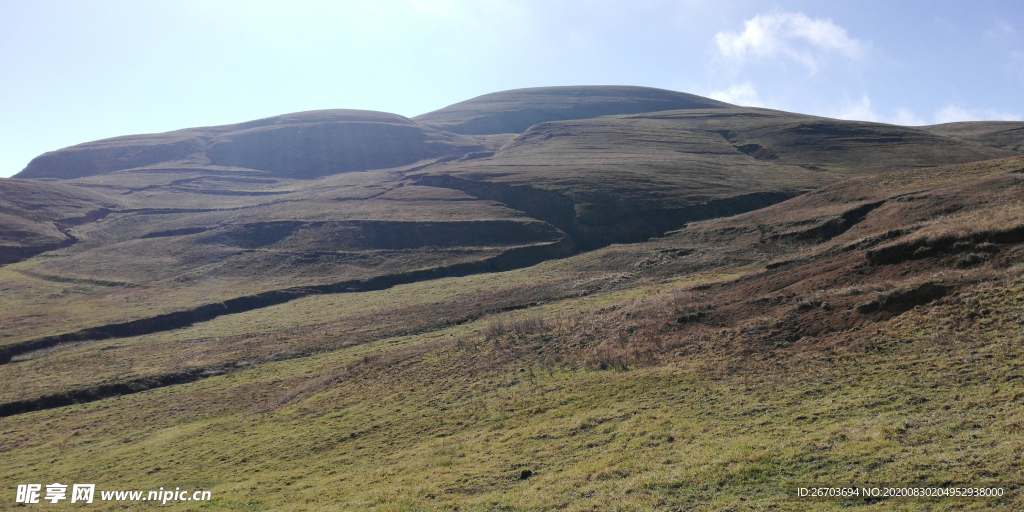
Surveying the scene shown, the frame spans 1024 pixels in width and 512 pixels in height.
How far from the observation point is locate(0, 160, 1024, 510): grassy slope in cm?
1280

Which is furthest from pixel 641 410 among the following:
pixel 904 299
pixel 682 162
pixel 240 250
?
pixel 682 162

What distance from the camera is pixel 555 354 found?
1143 inches

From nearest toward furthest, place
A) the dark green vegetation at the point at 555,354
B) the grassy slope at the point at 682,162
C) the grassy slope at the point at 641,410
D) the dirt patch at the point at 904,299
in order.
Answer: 1. the grassy slope at the point at 641,410
2. the dark green vegetation at the point at 555,354
3. the dirt patch at the point at 904,299
4. the grassy slope at the point at 682,162

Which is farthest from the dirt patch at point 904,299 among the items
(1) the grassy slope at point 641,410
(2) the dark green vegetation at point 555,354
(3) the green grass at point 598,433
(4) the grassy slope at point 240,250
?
(4) the grassy slope at point 240,250

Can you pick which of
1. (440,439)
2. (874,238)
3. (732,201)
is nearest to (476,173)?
(732,201)

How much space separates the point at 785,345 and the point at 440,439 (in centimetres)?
1338

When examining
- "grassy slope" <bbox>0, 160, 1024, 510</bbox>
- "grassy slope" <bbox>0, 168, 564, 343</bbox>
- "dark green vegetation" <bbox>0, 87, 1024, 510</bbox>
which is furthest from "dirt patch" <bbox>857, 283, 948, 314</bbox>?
"grassy slope" <bbox>0, 168, 564, 343</bbox>

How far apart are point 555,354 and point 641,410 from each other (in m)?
10.0

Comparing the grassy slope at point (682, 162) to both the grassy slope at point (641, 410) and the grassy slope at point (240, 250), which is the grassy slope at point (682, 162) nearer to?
the grassy slope at point (240, 250)

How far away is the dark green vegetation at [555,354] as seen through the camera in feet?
46.1

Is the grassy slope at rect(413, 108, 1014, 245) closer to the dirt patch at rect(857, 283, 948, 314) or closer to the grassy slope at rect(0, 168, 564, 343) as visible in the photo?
the grassy slope at rect(0, 168, 564, 343)

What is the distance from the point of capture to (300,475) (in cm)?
1994

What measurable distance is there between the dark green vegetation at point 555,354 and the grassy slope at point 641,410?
12cm

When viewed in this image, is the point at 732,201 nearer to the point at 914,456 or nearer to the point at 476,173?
the point at 476,173
